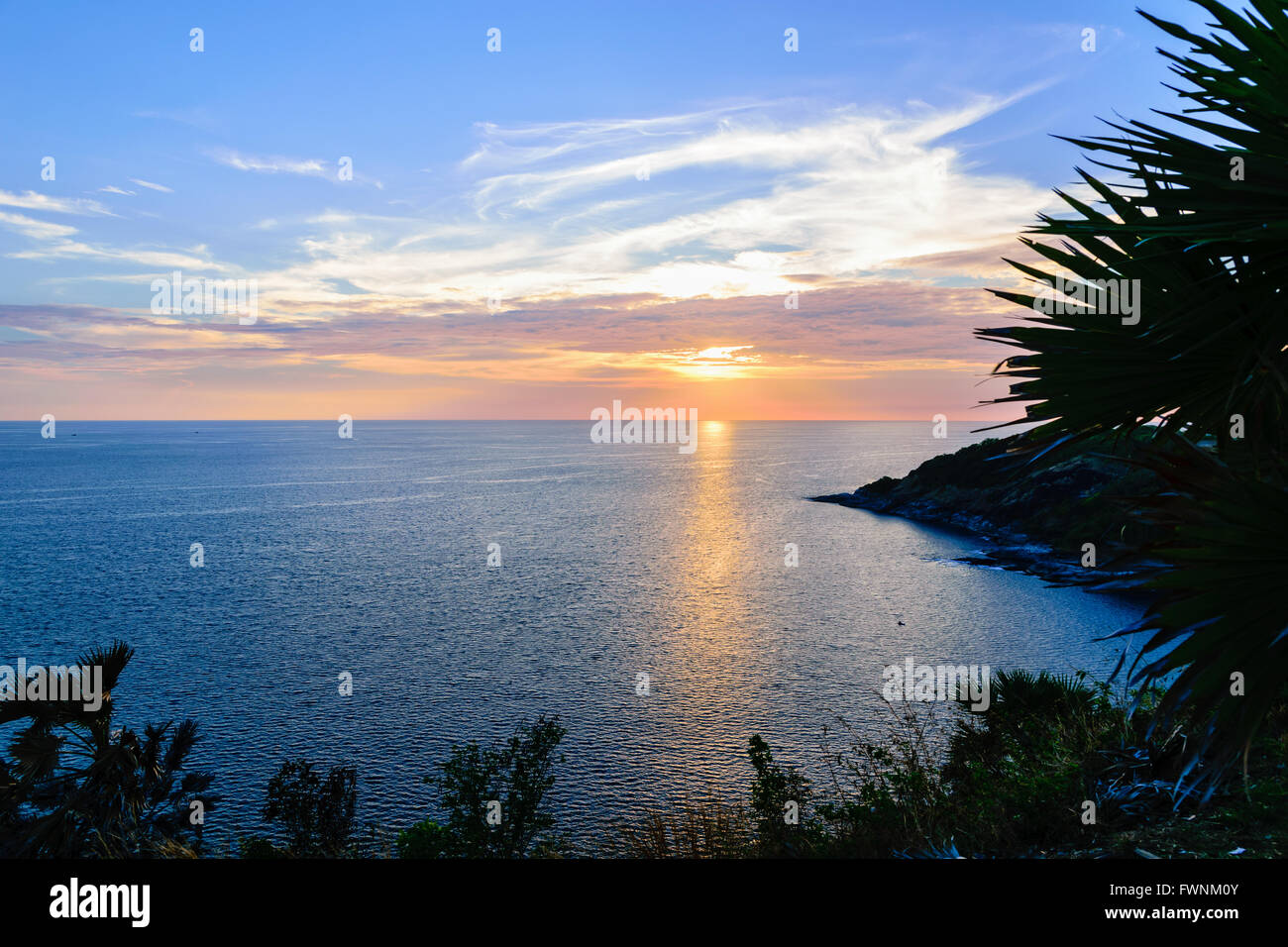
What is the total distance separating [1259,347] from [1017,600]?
50.0 metres

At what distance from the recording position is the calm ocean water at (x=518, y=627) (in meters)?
28.0

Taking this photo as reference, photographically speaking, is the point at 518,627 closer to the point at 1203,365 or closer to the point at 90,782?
the point at 90,782

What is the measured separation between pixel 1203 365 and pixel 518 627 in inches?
1652

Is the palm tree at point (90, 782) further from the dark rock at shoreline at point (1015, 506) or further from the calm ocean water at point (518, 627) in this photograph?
the dark rock at shoreline at point (1015, 506)

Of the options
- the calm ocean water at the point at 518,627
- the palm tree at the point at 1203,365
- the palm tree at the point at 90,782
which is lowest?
the calm ocean water at the point at 518,627

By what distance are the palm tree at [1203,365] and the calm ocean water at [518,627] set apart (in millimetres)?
20349

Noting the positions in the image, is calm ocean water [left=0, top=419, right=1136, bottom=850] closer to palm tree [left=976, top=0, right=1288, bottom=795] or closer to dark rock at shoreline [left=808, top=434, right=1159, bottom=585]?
dark rock at shoreline [left=808, top=434, right=1159, bottom=585]

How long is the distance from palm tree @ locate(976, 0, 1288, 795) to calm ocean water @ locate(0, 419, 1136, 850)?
66.8 feet

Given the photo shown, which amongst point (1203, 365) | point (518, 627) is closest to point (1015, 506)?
point (518, 627)

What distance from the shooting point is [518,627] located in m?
43.9

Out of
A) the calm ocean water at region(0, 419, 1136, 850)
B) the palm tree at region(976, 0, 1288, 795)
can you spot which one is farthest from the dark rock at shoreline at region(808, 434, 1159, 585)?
the palm tree at region(976, 0, 1288, 795)

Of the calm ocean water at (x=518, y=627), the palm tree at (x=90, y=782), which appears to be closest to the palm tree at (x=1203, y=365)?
the palm tree at (x=90, y=782)

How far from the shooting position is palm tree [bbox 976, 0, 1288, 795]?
344 cm
